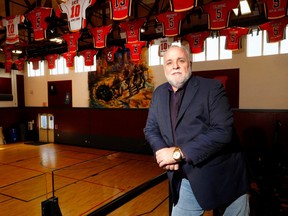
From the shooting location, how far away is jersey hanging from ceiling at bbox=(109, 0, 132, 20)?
470 cm

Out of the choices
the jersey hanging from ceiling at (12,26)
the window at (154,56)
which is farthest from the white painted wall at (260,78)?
the jersey hanging from ceiling at (12,26)

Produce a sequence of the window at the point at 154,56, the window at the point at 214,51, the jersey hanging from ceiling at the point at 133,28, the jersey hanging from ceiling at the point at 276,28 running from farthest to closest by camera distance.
A: the window at the point at 154,56, the window at the point at 214,51, the jersey hanging from ceiling at the point at 133,28, the jersey hanging from ceiling at the point at 276,28

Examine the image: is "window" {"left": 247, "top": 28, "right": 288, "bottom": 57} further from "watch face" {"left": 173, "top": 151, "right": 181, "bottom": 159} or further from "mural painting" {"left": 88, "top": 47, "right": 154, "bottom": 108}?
"watch face" {"left": 173, "top": 151, "right": 181, "bottom": 159}

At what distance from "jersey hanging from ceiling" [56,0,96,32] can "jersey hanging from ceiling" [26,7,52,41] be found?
2.18 ft

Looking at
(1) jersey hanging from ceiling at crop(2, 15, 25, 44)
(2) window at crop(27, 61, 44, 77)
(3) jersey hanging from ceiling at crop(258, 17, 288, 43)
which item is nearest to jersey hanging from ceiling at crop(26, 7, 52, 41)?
(1) jersey hanging from ceiling at crop(2, 15, 25, 44)

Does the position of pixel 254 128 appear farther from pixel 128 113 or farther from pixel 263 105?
pixel 128 113

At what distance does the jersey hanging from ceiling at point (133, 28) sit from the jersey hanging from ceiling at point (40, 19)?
211 cm

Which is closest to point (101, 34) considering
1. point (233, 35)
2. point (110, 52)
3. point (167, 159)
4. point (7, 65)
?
point (110, 52)

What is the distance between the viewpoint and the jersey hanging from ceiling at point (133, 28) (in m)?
6.63

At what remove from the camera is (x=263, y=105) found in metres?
6.78

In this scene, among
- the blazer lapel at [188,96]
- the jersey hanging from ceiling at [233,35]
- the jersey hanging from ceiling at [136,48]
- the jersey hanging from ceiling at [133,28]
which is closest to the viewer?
the blazer lapel at [188,96]

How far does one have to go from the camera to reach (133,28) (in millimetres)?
6707

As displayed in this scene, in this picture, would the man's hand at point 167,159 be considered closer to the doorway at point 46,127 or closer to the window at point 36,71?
the doorway at point 46,127

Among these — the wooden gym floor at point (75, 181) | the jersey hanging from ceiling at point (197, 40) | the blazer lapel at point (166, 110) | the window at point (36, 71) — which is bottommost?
the wooden gym floor at point (75, 181)
